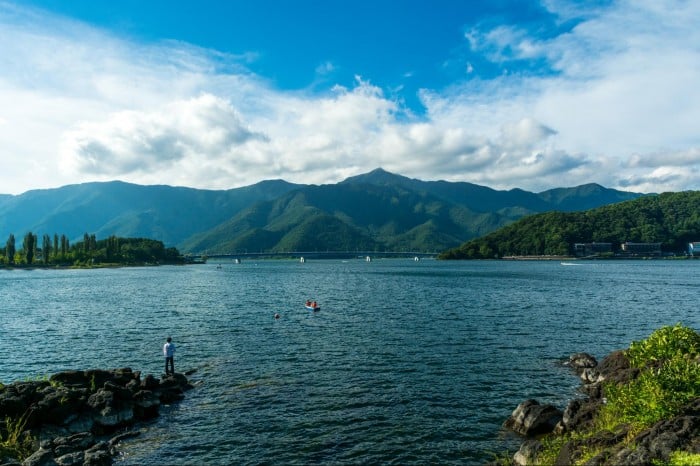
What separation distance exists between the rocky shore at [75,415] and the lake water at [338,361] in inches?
68.1

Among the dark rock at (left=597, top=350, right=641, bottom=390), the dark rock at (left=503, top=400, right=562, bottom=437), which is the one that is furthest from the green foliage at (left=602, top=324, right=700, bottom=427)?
the dark rock at (left=503, top=400, right=562, bottom=437)

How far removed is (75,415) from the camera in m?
29.7

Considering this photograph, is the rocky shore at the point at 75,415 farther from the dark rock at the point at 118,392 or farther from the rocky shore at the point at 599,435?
the rocky shore at the point at 599,435

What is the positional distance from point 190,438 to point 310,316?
49622 millimetres

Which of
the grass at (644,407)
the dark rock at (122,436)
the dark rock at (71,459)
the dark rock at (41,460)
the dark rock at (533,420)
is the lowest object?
the dark rock at (122,436)

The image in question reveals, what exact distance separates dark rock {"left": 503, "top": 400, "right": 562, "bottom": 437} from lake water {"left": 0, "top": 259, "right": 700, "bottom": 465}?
1400mm

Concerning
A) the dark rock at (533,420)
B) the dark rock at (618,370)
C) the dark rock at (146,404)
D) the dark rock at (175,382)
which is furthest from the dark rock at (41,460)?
the dark rock at (618,370)

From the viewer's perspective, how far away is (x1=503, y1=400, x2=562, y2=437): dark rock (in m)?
27.4

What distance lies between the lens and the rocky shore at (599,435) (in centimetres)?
1571

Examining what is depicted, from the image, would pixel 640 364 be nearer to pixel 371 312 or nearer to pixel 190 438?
pixel 190 438

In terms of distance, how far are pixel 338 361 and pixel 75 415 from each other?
948 inches

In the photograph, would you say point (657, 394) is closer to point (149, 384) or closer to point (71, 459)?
point (71, 459)

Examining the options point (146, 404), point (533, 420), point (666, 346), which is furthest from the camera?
point (146, 404)

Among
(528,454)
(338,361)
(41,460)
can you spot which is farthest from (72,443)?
(528,454)
